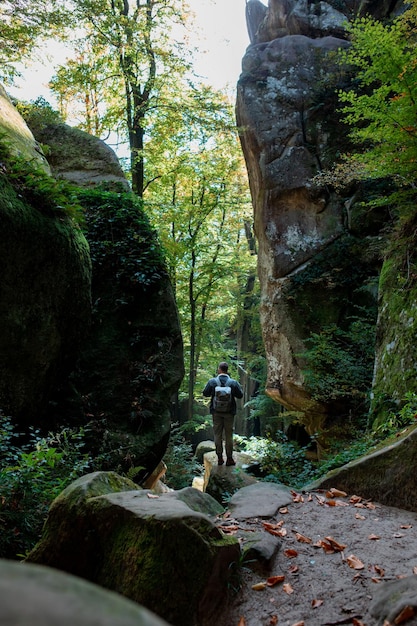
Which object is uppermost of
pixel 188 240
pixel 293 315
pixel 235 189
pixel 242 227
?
pixel 235 189

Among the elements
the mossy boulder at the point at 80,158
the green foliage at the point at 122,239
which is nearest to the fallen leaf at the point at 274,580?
the green foliage at the point at 122,239

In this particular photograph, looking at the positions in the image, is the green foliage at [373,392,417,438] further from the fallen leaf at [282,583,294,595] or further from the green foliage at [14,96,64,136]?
the green foliage at [14,96,64,136]

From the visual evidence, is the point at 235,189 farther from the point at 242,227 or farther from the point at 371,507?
the point at 371,507

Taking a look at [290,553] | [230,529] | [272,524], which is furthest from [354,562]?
[230,529]

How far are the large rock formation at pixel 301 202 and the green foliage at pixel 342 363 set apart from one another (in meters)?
0.59

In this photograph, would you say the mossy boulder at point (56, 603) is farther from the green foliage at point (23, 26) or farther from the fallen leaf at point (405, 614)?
the green foliage at point (23, 26)

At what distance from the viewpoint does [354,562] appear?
10.8ft

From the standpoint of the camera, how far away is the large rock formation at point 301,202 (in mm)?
12352

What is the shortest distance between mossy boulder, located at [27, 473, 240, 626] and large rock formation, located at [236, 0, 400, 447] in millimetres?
8591

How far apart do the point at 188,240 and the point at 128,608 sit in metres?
16.3

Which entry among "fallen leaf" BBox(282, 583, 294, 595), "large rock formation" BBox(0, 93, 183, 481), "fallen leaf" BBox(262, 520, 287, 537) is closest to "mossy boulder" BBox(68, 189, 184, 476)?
"large rock formation" BBox(0, 93, 183, 481)

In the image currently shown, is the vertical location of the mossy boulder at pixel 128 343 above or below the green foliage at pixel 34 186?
below

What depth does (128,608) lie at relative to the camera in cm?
62

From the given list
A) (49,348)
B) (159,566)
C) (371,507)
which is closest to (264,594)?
(159,566)
